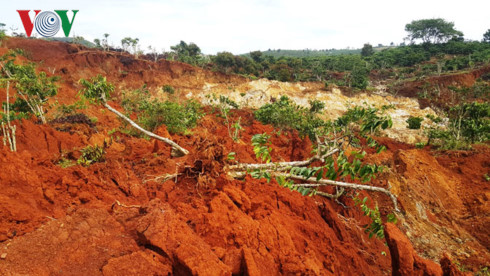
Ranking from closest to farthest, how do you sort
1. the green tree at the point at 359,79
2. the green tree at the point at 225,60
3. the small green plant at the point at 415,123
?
1. the small green plant at the point at 415,123
2. the green tree at the point at 359,79
3. the green tree at the point at 225,60

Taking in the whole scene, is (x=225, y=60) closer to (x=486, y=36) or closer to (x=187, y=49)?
(x=187, y=49)

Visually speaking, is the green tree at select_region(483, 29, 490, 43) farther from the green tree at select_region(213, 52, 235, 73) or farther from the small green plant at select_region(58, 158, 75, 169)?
the small green plant at select_region(58, 158, 75, 169)

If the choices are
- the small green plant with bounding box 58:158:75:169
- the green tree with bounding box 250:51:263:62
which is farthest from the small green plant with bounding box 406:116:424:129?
the green tree with bounding box 250:51:263:62

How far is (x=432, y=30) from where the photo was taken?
57.6 metres

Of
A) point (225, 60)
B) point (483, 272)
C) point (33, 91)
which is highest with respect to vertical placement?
point (225, 60)

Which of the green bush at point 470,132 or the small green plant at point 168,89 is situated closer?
the green bush at point 470,132

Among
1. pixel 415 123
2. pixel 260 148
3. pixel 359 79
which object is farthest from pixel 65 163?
pixel 359 79

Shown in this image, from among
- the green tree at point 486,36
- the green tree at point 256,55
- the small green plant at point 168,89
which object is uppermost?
the green tree at point 486,36

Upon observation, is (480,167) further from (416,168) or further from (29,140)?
(29,140)

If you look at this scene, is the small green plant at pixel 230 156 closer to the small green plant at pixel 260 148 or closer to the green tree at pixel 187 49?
the small green plant at pixel 260 148

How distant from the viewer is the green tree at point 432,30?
55.8 metres

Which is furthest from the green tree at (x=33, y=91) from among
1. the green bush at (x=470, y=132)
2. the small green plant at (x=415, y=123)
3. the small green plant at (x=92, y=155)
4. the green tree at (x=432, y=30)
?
the green tree at (x=432, y=30)

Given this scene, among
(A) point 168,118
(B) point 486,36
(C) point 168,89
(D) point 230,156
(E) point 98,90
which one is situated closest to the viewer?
(D) point 230,156

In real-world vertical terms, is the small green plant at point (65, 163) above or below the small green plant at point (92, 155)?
below
